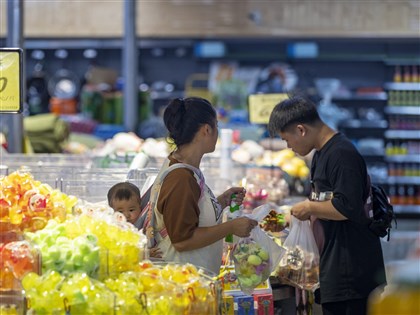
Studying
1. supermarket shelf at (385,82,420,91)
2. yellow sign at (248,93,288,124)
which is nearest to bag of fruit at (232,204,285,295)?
yellow sign at (248,93,288,124)

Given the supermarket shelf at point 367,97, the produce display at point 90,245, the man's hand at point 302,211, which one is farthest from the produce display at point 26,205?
the supermarket shelf at point 367,97

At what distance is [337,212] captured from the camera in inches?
183

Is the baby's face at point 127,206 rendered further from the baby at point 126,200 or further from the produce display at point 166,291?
the produce display at point 166,291

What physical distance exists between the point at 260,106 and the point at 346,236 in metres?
3.33

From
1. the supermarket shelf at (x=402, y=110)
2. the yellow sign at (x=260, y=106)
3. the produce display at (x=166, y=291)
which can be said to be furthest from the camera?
the supermarket shelf at (x=402, y=110)

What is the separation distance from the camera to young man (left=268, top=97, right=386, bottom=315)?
4.64 meters

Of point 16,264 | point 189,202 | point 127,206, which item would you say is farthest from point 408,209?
point 16,264

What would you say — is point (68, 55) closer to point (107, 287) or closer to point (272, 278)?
point (272, 278)

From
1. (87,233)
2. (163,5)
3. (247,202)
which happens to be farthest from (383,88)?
(87,233)

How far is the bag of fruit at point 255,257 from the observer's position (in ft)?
14.0

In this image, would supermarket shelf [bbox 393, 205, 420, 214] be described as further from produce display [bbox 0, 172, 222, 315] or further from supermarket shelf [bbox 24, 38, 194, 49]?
produce display [bbox 0, 172, 222, 315]

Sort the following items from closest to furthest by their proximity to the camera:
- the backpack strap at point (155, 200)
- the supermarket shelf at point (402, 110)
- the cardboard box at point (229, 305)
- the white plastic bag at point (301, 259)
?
the backpack strap at point (155, 200), the cardboard box at point (229, 305), the white plastic bag at point (301, 259), the supermarket shelf at point (402, 110)

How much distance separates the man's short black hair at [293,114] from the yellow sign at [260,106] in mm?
3142

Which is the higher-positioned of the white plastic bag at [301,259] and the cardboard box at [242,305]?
the white plastic bag at [301,259]
